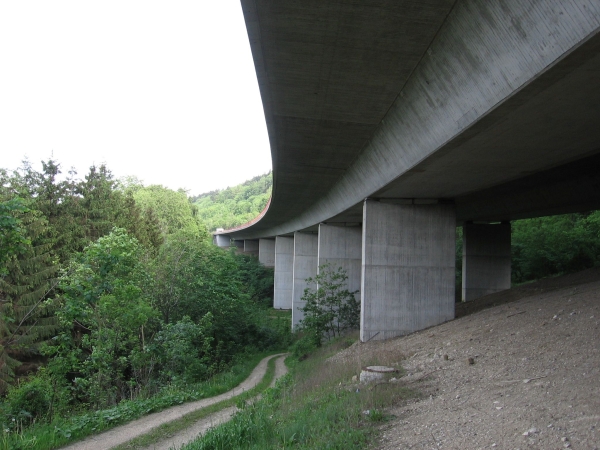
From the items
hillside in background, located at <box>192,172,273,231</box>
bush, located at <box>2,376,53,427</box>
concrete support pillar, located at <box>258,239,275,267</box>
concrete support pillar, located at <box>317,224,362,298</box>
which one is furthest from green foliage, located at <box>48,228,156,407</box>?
hillside in background, located at <box>192,172,273,231</box>

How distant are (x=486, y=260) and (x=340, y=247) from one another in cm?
713

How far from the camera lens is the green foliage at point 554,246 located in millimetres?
30250

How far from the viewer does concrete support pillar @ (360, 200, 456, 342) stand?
15.2 m

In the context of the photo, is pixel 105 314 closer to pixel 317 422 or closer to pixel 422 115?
pixel 317 422

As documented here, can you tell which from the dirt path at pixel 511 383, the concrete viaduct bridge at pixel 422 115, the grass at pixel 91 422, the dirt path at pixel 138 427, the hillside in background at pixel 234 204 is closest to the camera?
the dirt path at pixel 511 383

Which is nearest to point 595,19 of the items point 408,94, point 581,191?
point 408,94

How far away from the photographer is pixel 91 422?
31.5ft

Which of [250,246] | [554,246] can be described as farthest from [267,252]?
[554,246]

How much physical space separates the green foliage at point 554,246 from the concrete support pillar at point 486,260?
7111 mm

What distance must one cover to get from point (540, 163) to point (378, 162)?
12.8 feet

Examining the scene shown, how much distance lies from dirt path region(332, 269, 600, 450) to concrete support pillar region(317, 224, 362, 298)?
14.3m

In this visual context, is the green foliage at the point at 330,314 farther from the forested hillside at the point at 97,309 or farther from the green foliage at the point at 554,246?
the green foliage at the point at 554,246

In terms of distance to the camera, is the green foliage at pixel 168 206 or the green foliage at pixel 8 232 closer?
the green foliage at pixel 8 232

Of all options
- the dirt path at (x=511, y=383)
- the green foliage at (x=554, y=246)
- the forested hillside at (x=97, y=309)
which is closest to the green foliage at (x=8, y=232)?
the forested hillside at (x=97, y=309)
